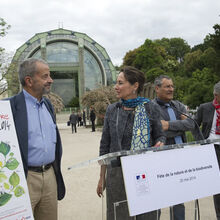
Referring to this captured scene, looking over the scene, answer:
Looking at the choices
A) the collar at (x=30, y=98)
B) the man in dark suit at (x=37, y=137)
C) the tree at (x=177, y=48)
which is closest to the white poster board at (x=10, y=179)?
the man in dark suit at (x=37, y=137)

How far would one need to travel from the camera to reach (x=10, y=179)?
177 cm

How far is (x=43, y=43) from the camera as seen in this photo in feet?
141

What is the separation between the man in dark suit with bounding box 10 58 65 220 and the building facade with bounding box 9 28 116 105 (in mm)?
38694

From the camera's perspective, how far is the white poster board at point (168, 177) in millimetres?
1590

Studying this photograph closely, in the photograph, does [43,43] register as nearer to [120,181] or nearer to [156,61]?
[156,61]

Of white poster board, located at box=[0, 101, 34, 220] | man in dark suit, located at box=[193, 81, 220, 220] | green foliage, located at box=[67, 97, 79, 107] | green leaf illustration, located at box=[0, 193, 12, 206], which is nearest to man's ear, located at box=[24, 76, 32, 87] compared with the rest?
white poster board, located at box=[0, 101, 34, 220]

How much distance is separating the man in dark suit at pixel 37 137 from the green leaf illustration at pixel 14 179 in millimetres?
399

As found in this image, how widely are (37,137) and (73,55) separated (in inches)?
1833

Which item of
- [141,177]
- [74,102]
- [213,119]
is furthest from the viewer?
[74,102]

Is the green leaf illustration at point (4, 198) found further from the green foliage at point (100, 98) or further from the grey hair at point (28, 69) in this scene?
the green foliage at point (100, 98)

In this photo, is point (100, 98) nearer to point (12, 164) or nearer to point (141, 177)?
point (12, 164)

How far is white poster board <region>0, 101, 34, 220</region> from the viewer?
171 centimetres

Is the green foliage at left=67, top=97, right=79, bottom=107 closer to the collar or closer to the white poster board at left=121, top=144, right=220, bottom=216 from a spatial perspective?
the collar

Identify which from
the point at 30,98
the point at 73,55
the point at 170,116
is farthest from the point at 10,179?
the point at 73,55
